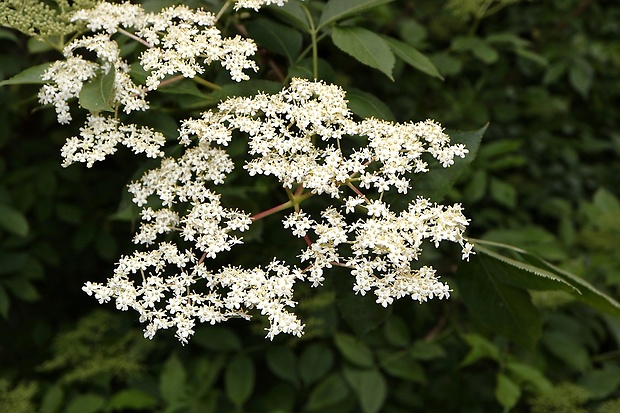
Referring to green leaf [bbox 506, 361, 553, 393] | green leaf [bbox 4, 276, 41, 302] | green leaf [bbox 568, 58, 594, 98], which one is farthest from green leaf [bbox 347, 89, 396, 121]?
green leaf [bbox 568, 58, 594, 98]

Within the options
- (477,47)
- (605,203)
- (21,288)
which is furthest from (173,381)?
(605,203)

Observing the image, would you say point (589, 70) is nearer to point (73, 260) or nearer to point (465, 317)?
point (465, 317)

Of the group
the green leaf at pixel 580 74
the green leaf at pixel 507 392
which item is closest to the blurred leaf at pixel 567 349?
the green leaf at pixel 507 392

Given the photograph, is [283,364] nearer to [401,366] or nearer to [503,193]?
[401,366]

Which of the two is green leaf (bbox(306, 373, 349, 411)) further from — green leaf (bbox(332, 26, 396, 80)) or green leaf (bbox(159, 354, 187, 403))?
green leaf (bbox(332, 26, 396, 80))

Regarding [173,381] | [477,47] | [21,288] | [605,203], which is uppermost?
[477,47]

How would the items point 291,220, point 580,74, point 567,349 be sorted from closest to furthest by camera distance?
point 291,220, point 567,349, point 580,74

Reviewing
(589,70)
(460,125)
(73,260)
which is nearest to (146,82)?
(73,260)

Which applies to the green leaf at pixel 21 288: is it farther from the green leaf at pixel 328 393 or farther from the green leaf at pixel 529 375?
the green leaf at pixel 529 375
